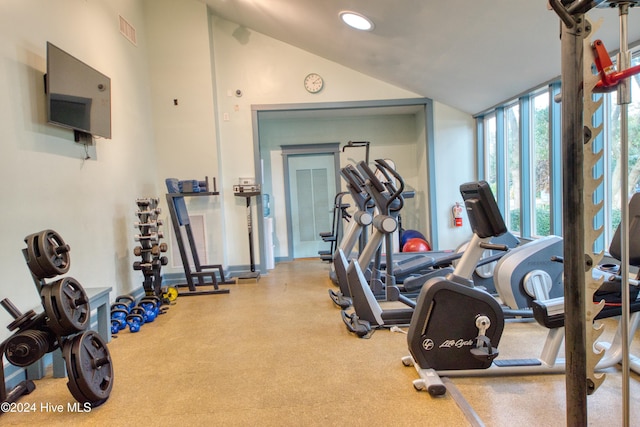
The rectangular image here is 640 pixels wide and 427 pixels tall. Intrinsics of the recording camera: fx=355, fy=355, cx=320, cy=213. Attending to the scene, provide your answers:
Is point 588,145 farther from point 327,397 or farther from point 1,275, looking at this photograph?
point 1,275

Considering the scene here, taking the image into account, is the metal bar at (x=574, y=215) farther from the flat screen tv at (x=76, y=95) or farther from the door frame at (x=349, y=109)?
the door frame at (x=349, y=109)

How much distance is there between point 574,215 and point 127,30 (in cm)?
559

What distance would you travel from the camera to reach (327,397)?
219 centimetres

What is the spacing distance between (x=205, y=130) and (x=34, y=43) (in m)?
2.59

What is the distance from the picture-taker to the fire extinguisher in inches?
241

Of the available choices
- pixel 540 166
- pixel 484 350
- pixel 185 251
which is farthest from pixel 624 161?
pixel 185 251

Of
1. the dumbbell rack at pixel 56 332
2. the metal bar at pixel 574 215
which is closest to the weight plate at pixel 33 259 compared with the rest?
the dumbbell rack at pixel 56 332

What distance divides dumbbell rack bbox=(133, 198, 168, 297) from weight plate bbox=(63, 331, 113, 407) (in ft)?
6.63

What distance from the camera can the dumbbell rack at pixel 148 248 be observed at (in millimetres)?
4227

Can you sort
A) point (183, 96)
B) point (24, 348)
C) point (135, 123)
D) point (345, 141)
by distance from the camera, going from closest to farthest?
point (24, 348) < point (135, 123) < point (183, 96) < point (345, 141)

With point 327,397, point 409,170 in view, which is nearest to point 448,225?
point 409,170

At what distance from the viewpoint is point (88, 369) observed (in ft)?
7.17

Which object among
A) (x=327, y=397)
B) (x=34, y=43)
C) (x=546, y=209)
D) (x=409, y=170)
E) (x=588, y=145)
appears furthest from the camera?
(x=409, y=170)

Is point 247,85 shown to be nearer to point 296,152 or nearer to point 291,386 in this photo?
point 296,152
